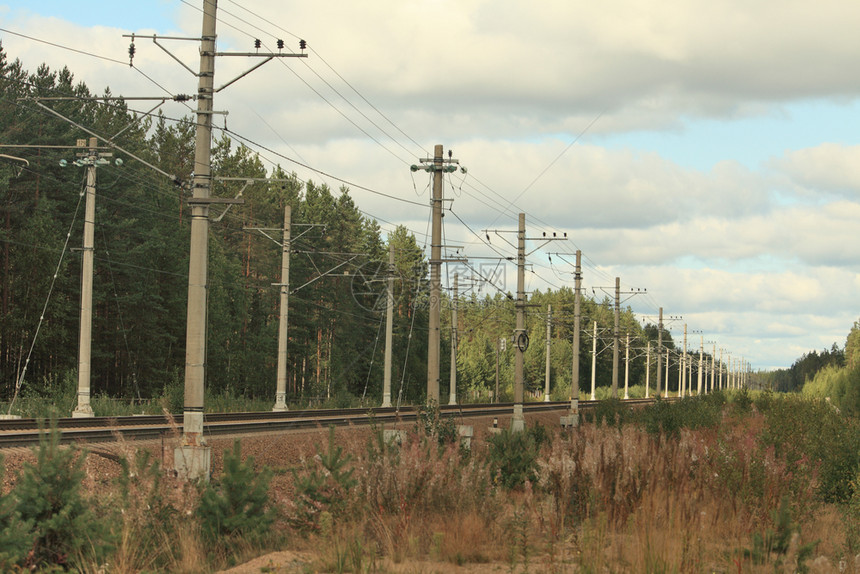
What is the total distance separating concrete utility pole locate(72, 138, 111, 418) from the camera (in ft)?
99.7

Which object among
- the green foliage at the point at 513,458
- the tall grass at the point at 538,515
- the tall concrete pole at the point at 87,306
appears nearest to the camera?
the tall grass at the point at 538,515

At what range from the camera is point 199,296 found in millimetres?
16078

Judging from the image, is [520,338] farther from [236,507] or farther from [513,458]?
[236,507]

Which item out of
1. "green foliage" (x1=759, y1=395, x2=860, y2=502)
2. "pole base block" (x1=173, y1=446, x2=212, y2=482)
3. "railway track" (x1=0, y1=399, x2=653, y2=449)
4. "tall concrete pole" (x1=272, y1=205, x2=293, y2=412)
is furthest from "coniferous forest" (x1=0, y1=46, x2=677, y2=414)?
"green foliage" (x1=759, y1=395, x2=860, y2=502)

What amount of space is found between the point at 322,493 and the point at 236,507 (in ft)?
3.06

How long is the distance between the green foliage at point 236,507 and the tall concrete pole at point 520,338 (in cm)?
2217

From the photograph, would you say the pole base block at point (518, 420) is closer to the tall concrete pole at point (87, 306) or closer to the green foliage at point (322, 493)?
the tall concrete pole at point (87, 306)

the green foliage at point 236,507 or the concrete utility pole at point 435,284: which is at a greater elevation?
the concrete utility pole at point 435,284

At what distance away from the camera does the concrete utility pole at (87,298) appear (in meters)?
30.4

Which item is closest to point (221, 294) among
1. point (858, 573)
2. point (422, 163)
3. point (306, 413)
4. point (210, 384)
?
point (210, 384)

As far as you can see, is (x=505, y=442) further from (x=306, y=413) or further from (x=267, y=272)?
(x=267, y=272)

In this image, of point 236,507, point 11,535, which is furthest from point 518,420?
point 11,535

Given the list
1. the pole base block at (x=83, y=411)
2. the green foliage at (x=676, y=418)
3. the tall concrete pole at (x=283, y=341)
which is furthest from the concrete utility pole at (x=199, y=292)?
the tall concrete pole at (x=283, y=341)

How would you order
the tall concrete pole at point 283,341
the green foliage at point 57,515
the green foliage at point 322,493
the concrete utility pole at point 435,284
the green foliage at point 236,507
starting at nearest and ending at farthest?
the green foliage at point 57,515, the green foliage at point 236,507, the green foliage at point 322,493, the concrete utility pole at point 435,284, the tall concrete pole at point 283,341
